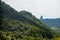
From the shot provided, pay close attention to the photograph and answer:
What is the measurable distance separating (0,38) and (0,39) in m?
3.59

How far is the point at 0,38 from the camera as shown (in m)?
171

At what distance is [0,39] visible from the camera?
16712 centimetres
